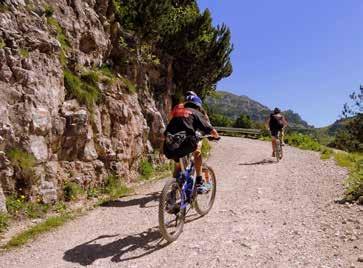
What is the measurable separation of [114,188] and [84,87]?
304 centimetres

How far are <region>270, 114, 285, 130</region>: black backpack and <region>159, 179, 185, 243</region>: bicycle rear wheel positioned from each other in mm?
10937

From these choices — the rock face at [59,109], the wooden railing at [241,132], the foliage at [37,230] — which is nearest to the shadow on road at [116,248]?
the foliage at [37,230]

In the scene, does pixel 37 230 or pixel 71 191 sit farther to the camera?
pixel 71 191

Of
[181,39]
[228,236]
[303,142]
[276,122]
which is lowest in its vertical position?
[228,236]

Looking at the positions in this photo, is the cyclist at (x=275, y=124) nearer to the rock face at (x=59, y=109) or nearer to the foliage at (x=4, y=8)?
the rock face at (x=59, y=109)

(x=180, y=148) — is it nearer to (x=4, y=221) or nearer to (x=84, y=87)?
(x=4, y=221)

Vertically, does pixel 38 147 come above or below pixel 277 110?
below

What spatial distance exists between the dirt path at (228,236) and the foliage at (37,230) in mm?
186

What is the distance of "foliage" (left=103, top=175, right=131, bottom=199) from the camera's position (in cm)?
1064

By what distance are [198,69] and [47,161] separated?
14736 mm

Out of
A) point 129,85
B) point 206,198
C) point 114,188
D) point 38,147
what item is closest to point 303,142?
point 129,85

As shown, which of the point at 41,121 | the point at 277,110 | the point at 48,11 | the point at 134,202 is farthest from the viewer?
the point at 277,110

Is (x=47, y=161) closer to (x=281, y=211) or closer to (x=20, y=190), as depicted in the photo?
(x=20, y=190)

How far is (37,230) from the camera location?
23.7ft
